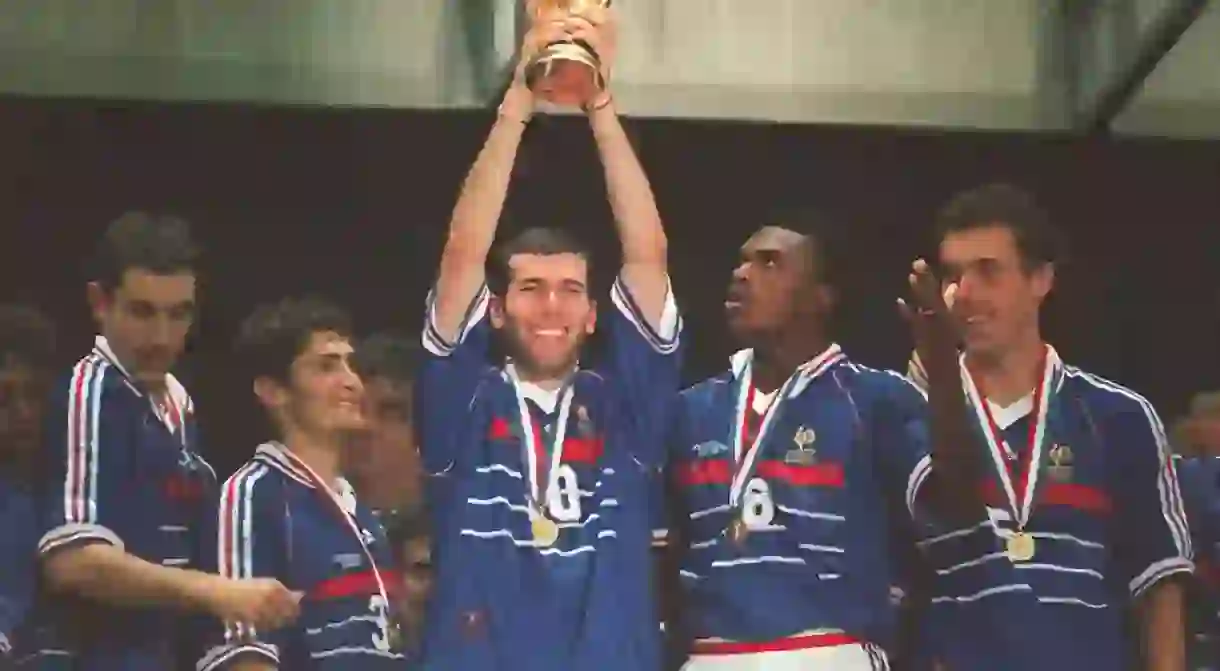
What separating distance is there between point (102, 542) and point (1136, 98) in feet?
8.22

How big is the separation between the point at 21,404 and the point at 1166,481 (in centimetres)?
251

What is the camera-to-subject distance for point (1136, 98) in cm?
345

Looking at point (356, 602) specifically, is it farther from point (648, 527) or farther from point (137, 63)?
point (137, 63)

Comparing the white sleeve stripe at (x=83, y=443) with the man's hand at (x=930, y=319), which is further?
the man's hand at (x=930, y=319)

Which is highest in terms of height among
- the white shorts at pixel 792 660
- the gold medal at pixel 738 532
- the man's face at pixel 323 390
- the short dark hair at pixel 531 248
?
the short dark hair at pixel 531 248

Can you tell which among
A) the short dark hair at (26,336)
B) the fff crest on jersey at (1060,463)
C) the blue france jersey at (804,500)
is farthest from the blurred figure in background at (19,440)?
the fff crest on jersey at (1060,463)

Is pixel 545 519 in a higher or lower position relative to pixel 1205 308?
lower

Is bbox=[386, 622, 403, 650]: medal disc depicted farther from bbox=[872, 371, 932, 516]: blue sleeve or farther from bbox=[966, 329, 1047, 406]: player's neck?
bbox=[966, 329, 1047, 406]: player's neck

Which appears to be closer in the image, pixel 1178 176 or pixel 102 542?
pixel 102 542

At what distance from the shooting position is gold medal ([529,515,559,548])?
315 cm

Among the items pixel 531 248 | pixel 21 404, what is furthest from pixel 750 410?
pixel 21 404

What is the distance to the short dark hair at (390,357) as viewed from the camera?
10.6 feet

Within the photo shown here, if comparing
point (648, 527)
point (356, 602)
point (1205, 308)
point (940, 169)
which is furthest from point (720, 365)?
point (1205, 308)

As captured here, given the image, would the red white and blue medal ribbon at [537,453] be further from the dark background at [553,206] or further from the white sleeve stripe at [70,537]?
the white sleeve stripe at [70,537]
